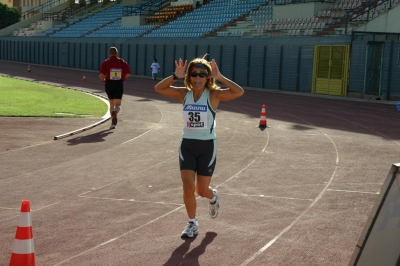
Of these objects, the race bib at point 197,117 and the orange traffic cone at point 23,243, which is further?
the race bib at point 197,117

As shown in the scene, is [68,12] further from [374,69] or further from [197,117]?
[197,117]

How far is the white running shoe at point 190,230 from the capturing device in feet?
24.4

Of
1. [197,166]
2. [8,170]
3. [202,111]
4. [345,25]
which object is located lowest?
[8,170]

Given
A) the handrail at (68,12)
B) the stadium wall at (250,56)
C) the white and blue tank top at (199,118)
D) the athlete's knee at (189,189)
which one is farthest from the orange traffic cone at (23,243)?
the handrail at (68,12)

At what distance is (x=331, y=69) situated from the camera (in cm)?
3269

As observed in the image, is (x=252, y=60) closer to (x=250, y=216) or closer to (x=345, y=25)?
Result: (x=345, y=25)

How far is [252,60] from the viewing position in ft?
125

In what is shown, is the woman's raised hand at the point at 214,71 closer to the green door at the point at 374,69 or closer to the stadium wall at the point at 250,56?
the stadium wall at the point at 250,56

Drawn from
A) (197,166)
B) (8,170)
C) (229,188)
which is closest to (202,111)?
(197,166)

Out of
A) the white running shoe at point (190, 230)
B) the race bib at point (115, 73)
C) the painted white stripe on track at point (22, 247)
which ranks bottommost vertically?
the white running shoe at point (190, 230)

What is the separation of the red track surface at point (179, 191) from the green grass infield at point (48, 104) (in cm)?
163

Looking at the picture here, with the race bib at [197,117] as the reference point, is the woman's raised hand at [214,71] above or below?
above

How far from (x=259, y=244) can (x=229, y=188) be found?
3.04 m

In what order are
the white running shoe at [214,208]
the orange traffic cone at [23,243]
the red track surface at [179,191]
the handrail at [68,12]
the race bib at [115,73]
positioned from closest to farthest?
the orange traffic cone at [23,243], the red track surface at [179,191], the white running shoe at [214,208], the race bib at [115,73], the handrail at [68,12]
